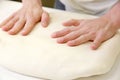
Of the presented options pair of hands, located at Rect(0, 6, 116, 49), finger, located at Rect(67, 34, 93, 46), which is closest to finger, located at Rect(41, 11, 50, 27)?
pair of hands, located at Rect(0, 6, 116, 49)

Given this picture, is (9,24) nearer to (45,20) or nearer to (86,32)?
(45,20)

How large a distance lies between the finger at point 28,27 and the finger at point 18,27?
20mm

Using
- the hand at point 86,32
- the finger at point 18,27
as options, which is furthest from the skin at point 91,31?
the finger at point 18,27

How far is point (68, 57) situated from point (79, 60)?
0.09ft

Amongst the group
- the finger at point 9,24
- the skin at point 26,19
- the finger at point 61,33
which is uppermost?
the finger at point 61,33

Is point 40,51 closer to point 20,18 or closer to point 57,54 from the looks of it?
point 57,54

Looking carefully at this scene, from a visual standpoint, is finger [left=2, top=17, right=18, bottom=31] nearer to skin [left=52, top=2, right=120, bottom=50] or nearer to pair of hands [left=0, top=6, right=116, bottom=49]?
pair of hands [left=0, top=6, right=116, bottom=49]

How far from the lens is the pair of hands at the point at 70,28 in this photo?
64 cm

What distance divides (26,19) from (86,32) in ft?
0.66

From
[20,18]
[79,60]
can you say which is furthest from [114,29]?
[20,18]

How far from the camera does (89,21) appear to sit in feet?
2.31

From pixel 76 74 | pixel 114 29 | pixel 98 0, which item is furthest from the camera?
pixel 98 0

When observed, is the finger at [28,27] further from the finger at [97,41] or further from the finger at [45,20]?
the finger at [97,41]

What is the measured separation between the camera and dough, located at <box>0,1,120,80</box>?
0.57 m
